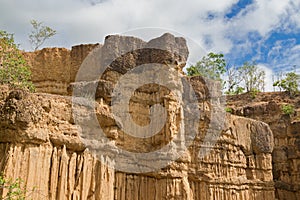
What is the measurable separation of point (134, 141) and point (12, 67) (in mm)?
8251

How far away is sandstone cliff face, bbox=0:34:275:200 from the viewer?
43.5 ft

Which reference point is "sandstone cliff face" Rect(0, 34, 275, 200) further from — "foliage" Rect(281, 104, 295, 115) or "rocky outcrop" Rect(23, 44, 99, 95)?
"foliage" Rect(281, 104, 295, 115)

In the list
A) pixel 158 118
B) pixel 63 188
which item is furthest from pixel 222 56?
pixel 63 188

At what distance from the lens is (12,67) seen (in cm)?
2139

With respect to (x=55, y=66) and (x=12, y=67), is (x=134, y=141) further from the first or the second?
(x=55, y=66)

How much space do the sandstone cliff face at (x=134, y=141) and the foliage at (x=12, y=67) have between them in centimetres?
330

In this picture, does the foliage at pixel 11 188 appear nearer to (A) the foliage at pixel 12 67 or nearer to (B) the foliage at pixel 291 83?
(A) the foliage at pixel 12 67

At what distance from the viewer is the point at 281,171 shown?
26.8 m

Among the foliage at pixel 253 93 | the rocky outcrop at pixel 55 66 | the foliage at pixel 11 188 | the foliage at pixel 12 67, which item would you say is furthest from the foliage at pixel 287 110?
the foliage at pixel 11 188

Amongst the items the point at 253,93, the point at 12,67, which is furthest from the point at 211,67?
the point at 12,67

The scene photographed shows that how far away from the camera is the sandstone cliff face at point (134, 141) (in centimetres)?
1326

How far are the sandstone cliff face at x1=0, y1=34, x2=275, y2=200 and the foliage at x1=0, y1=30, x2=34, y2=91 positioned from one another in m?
3.30

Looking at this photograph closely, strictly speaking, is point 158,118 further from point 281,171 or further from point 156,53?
point 281,171

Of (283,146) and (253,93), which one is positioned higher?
(253,93)
